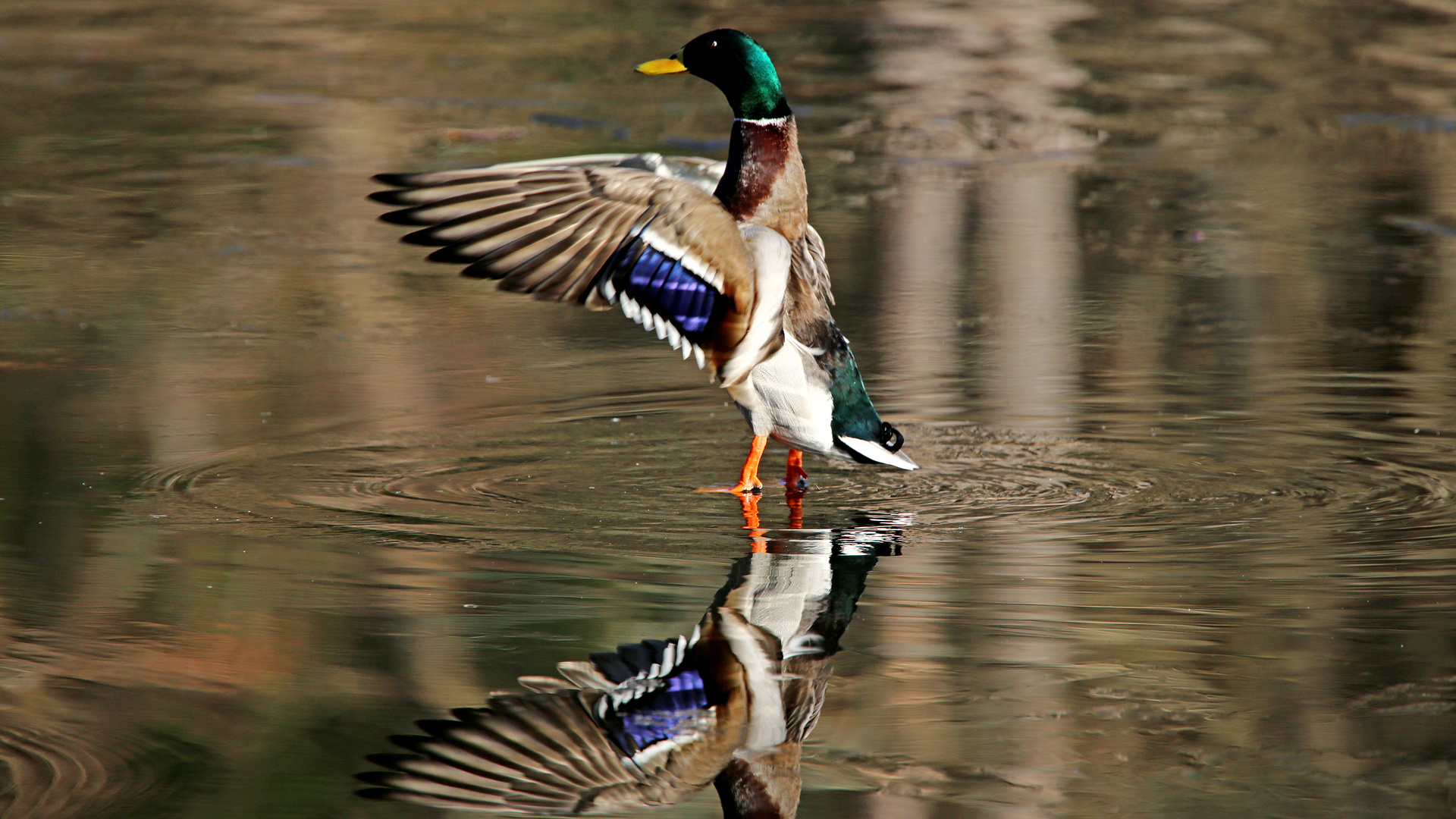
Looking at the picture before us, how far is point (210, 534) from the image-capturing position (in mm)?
5109

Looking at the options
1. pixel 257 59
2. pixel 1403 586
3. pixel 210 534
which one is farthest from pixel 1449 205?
pixel 257 59

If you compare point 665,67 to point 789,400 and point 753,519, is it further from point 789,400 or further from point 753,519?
point 753,519

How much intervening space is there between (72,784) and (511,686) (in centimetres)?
89

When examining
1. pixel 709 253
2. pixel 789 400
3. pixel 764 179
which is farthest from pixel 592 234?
pixel 789 400

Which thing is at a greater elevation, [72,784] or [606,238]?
[606,238]

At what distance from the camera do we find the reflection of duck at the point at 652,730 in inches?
136

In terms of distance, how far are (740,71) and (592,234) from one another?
0.90 m

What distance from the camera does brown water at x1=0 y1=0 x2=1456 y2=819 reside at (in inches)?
147

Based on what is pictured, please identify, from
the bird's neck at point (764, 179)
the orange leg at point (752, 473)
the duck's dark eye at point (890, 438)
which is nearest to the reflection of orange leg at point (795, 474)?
the orange leg at point (752, 473)

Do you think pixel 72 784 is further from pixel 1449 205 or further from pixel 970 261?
pixel 1449 205

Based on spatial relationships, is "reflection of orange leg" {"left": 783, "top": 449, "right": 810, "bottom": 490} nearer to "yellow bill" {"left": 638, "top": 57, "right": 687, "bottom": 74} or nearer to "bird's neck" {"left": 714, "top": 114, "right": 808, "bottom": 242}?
"bird's neck" {"left": 714, "top": 114, "right": 808, "bottom": 242}

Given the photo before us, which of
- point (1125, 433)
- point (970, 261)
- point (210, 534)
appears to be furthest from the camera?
point (970, 261)

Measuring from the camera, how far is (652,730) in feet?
12.2

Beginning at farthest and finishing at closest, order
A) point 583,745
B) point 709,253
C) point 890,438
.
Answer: point 890,438 < point 709,253 < point 583,745
